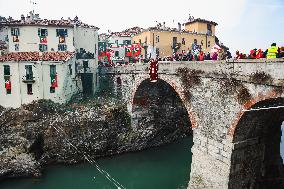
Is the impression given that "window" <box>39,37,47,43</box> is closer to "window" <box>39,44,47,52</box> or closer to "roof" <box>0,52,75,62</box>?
"window" <box>39,44,47,52</box>

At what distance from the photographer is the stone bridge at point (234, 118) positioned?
547 inches

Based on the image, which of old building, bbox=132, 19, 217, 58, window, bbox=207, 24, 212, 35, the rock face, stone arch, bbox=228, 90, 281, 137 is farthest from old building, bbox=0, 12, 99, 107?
stone arch, bbox=228, 90, 281, 137

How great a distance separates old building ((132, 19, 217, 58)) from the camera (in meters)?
45.1

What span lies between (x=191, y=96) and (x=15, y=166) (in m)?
16.4

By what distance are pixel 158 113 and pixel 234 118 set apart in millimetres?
17936

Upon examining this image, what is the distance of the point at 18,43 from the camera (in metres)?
37.0

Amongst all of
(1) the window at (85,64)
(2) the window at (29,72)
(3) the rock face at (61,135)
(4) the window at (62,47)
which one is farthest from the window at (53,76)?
(1) the window at (85,64)

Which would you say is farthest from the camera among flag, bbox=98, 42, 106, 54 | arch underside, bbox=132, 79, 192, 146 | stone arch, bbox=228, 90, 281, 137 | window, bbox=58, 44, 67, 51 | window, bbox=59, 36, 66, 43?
flag, bbox=98, 42, 106, 54

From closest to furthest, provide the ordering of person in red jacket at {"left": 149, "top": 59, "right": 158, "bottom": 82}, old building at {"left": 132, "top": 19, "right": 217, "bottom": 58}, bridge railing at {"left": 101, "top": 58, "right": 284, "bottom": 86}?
bridge railing at {"left": 101, "top": 58, "right": 284, "bottom": 86} < person in red jacket at {"left": 149, "top": 59, "right": 158, "bottom": 82} < old building at {"left": 132, "top": 19, "right": 217, "bottom": 58}

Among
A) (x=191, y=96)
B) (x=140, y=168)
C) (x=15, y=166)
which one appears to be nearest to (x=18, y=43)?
(x=15, y=166)

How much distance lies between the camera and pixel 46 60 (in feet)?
106

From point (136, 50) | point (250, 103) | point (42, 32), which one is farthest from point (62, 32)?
point (250, 103)

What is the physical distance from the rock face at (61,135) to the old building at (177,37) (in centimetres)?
1683

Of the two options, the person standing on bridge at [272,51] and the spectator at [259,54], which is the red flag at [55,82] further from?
the person standing on bridge at [272,51]
